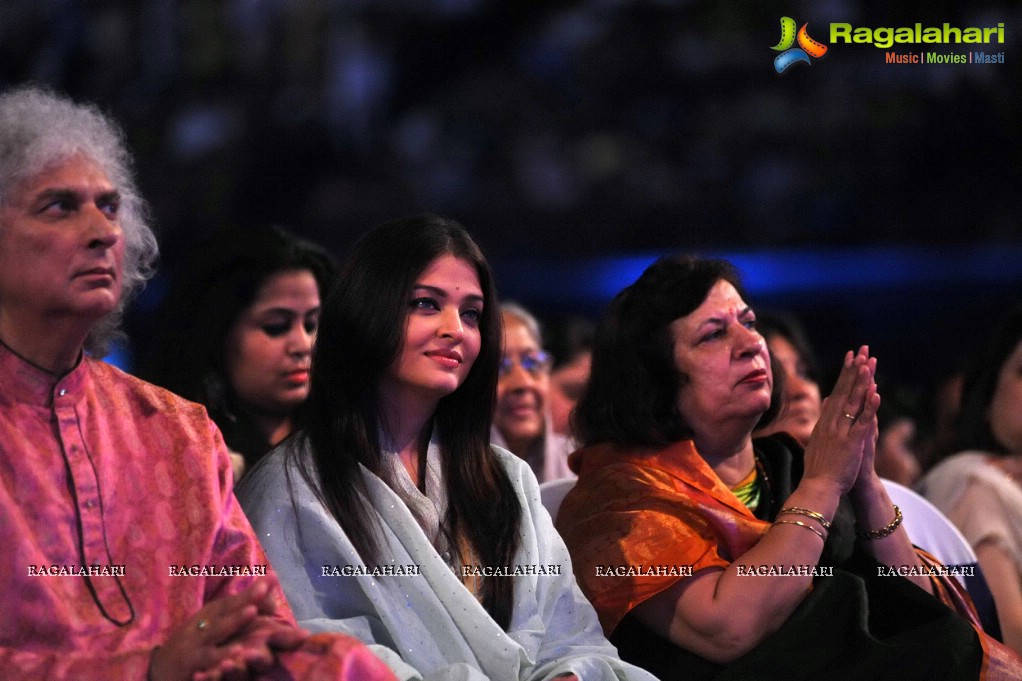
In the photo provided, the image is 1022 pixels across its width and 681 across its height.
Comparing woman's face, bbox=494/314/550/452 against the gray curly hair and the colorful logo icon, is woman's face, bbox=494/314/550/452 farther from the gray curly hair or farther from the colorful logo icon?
the gray curly hair

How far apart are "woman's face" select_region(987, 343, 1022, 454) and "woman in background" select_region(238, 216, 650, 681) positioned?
2012mm

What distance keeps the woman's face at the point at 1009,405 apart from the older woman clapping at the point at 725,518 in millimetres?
1105

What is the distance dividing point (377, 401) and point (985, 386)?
2.41 meters

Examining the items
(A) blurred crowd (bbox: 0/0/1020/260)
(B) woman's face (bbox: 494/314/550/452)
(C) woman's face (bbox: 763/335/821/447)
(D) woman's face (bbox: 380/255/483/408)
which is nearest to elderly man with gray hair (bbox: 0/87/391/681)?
(D) woman's face (bbox: 380/255/483/408)

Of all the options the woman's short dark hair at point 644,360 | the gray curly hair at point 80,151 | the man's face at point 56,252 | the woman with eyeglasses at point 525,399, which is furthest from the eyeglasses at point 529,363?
the man's face at point 56,252

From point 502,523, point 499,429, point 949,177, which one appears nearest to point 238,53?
point 499,429

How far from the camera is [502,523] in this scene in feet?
9.10

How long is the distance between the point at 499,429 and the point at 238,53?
3806 millimetres

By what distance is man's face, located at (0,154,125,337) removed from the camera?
221 cm

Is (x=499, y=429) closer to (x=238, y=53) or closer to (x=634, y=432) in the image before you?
(x=634, y=432)

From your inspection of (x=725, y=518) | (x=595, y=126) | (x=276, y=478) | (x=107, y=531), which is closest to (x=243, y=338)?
(x=276, y=478)

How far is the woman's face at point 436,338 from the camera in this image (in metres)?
2.74

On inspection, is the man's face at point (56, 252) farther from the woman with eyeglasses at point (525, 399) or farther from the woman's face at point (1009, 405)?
the woman's face at point (1009, 405)

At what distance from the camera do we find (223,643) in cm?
204
